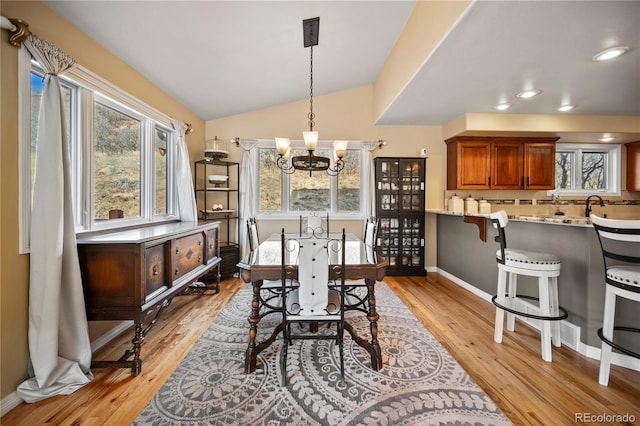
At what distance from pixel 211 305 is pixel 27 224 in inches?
72.2

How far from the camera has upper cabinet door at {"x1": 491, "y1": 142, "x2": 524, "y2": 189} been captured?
4133 millimetres

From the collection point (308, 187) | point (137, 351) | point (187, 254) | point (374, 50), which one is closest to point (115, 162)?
point (187, 254)

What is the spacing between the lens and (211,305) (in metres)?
3.02


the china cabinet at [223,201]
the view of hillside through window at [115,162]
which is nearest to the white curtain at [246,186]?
the china cabinet at [223,201]

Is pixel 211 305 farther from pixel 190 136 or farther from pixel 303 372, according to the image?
pixel 190 136

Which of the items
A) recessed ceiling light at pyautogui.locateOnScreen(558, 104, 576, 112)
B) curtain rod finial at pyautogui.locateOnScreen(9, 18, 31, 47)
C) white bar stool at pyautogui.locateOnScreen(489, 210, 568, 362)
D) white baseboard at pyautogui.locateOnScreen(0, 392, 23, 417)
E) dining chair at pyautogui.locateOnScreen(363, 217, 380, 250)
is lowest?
white baseboard at pyautogui.locateOnScreen(0, 392, 23, 417)

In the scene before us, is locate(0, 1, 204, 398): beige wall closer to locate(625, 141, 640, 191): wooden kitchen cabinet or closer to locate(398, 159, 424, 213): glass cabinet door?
locate(398, 159, 424, 213): glass cabinet door

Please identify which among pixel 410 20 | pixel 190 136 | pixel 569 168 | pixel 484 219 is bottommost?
pixel 484 219

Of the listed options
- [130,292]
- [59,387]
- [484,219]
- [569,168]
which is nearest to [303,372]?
[130,292]

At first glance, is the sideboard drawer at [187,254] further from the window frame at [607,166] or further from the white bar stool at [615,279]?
the window frame at [607,166]

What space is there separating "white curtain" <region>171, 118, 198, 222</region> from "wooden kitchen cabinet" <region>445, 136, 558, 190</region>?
396 cm

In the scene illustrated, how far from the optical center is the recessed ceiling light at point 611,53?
211 centimetres

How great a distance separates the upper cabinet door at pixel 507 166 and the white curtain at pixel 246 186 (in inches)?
151

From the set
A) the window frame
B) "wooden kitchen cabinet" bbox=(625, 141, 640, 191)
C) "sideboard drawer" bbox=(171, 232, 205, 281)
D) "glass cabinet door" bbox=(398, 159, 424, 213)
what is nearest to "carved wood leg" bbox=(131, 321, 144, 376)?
"sideboard drawer" bbox=(171, 232, 205, 281)
